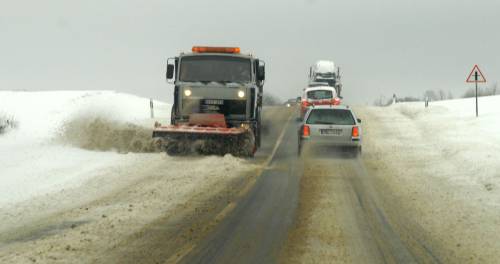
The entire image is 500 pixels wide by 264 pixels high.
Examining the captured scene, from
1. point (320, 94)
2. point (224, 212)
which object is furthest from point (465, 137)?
point (224, 212)

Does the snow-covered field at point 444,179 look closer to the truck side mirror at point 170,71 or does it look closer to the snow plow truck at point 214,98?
the snow plow truck at point 214,98

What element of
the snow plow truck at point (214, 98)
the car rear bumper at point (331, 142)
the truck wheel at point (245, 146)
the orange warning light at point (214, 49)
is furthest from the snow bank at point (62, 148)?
the car rear bumper at point (331, 142)

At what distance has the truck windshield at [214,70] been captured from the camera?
61.6 ft

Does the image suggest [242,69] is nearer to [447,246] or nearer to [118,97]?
[447,246]

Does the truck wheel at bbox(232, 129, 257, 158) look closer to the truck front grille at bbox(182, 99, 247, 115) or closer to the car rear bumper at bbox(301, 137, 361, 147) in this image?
the truck front grille at bbox(182, 99, 247, 115)

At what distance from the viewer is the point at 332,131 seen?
18453mm

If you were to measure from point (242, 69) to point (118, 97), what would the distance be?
1158 inches

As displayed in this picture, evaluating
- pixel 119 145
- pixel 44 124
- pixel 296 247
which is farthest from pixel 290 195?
pixel 44 124

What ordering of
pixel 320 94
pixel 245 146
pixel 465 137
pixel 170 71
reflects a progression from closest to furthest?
pixel 245 146
pixel 170 71
pixel 465 137
pixel 320 94

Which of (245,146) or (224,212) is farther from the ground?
(245,146)

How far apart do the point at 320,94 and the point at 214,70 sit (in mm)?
11325

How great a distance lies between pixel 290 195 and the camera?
1190 cm

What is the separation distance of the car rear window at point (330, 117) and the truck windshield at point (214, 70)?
213 cm

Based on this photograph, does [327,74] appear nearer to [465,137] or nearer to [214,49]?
[465,137]
